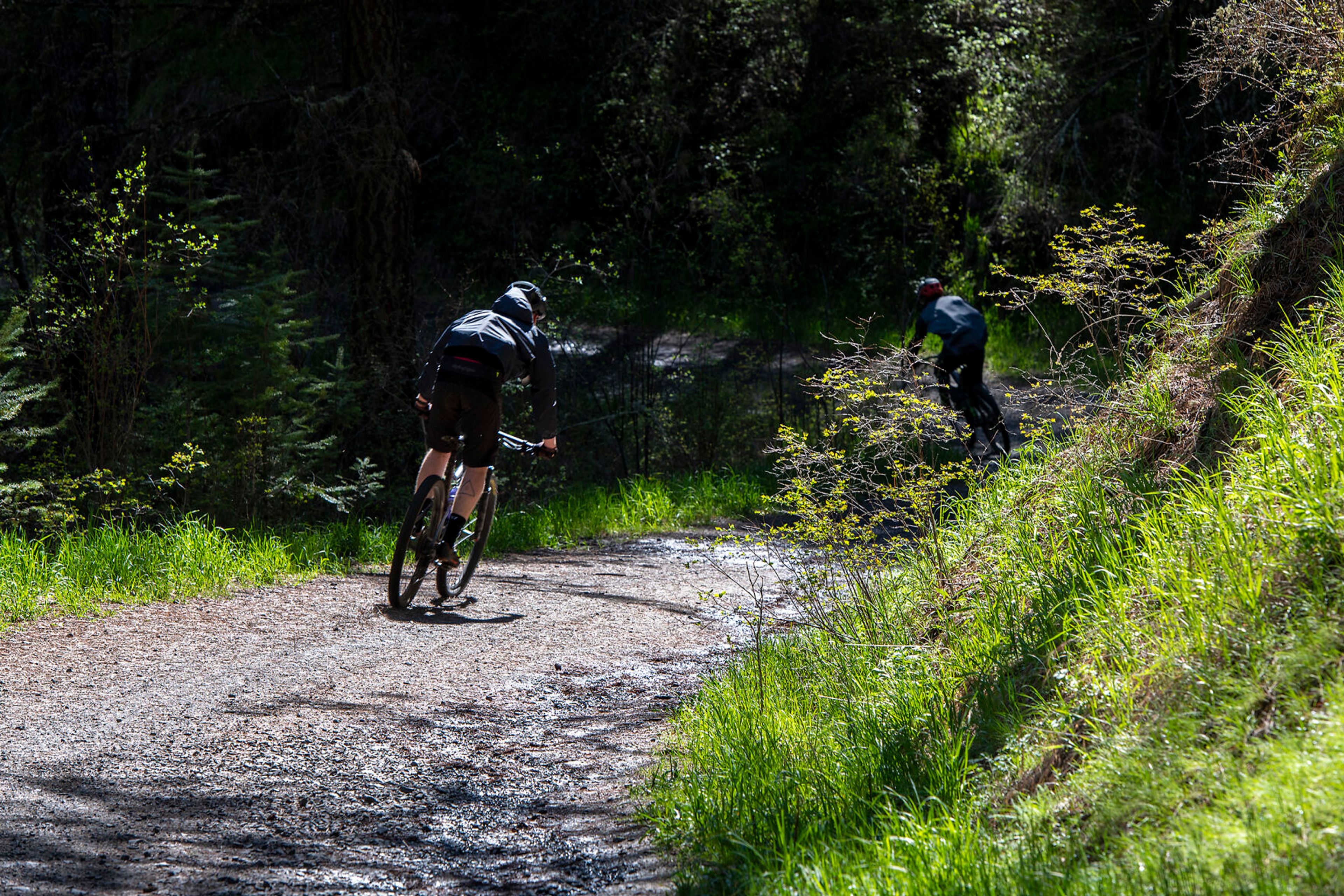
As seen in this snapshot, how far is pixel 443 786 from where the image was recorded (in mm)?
4586

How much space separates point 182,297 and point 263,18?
16.3ft

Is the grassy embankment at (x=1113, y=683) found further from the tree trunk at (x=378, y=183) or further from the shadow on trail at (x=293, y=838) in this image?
the tree trunk at (x=378, y=183)

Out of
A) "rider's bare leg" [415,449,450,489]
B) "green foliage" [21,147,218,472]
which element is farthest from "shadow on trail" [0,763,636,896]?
"green foliage" [21,147,218,472]

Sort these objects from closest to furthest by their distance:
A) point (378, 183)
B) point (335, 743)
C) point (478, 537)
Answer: point (335, 743) < point (478, 537) < point (378, 183)

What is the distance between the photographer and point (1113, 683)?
3648 mm

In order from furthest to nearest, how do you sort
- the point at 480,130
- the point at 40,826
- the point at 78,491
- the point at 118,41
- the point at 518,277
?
the point at 480,130, the point at 518,277, the point at 118,41, the point at 78,491, the point at 40,826

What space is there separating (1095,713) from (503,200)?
2014 cm

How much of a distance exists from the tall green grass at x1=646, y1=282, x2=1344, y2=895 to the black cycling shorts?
109 inches

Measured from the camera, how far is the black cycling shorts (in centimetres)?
744

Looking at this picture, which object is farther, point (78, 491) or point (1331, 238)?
point (78, 491)

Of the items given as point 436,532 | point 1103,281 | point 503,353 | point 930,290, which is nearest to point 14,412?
point 436,532

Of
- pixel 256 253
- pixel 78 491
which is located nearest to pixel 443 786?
pixel 78 491

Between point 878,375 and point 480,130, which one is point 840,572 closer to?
point 878,375

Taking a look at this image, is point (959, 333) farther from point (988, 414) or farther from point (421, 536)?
point (421, 536)
